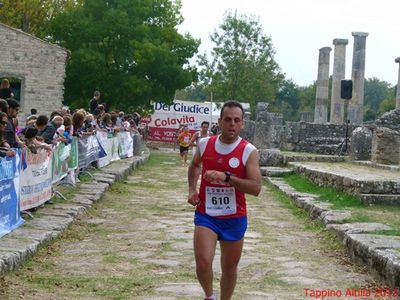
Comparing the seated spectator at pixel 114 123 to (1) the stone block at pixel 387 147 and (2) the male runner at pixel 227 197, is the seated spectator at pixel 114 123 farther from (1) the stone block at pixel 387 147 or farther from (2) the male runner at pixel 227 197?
(2) the male runner at pixel 227 197

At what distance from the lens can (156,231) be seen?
1132 cm

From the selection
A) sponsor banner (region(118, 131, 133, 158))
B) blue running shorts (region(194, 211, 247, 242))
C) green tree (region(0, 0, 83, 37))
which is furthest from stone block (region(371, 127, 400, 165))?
green tree (region(0, 0, 83, 37))

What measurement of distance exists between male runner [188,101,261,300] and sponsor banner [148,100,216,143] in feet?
138

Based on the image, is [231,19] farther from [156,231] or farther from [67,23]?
[156,231]

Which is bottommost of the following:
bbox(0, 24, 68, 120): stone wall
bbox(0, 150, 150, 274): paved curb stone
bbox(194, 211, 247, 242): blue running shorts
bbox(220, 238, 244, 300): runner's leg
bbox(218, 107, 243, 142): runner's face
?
bbox(0, 150, 150, 274): paved curb stone

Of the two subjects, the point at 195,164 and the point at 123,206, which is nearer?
the point at 195,164

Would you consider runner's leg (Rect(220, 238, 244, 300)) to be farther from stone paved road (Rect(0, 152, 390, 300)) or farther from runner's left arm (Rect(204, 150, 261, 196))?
stone paved road (Rect(0, 152, 390, 300))

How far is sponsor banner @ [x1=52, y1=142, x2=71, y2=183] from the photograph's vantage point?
43.5 feet

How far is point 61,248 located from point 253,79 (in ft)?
155

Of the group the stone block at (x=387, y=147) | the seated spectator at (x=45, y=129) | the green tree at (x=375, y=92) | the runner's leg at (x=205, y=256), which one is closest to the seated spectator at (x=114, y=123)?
the stone block at (x=387, y=147)

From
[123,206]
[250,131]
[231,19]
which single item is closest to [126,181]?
[123,206]

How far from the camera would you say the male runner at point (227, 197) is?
20.3ft

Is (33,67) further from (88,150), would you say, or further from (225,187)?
(225,187)

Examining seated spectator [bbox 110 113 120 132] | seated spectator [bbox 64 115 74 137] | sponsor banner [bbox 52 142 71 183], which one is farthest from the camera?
seated spectator [bbox 110 113 120 132]
